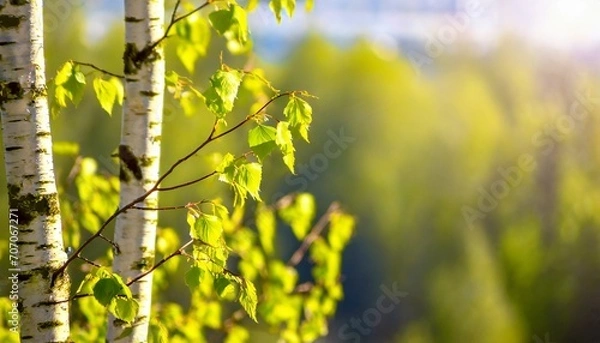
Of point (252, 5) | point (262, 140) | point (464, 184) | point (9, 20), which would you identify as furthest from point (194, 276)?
point (464, 184)

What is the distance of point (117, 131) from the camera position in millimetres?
4422

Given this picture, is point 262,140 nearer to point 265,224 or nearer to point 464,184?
point 265,224

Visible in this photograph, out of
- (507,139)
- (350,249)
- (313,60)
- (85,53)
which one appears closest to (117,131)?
(85,53)

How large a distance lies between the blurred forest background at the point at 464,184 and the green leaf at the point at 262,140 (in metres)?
3.92

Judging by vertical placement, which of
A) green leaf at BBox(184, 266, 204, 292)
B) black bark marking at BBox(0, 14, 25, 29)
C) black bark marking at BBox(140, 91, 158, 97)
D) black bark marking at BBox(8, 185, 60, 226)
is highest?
black bark marking at BBox(0, 14, 25, 29)

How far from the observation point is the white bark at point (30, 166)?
39.7 inches

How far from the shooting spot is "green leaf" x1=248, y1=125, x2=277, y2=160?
3.08ft

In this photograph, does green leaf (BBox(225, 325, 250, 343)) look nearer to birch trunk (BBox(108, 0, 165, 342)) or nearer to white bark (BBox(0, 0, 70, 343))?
birch trunk (BBox(108, 0, 165, 342))

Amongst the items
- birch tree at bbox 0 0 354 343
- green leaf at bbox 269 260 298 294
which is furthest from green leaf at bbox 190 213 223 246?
green leaf at bbox 269 260 298 294

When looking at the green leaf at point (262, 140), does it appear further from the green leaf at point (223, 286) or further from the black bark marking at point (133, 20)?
the black bark marking at point (133, 20)

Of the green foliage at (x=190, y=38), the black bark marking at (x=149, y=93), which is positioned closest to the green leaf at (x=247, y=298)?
the black bark marking at (x=149, y=93)

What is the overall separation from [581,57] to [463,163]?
3.13ft

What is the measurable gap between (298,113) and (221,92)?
92 mm

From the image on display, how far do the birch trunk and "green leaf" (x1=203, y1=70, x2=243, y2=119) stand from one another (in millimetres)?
260
